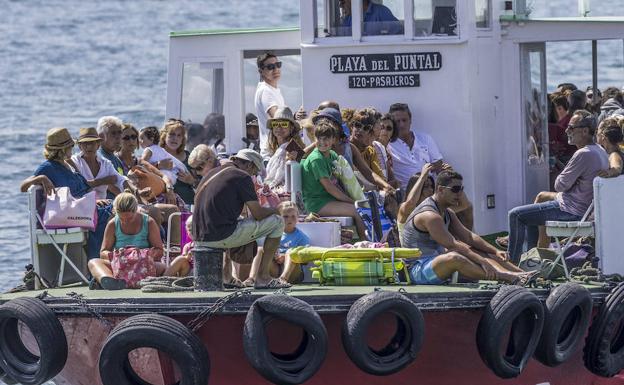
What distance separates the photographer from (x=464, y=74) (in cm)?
1462

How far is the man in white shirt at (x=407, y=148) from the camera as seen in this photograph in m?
14.6

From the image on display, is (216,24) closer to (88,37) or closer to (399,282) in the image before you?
(88,37)

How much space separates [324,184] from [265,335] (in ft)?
7.29

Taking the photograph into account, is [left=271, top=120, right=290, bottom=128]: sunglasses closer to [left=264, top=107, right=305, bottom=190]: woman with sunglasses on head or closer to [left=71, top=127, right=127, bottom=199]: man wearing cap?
[left=264, top=107, right=305, bottom=190]: woman with sunglasses on head

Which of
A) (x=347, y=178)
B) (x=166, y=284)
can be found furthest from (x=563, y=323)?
(x=166, y=284)

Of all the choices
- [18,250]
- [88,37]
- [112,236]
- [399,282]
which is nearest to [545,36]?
[399,282]

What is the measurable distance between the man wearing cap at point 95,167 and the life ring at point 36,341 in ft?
6.45

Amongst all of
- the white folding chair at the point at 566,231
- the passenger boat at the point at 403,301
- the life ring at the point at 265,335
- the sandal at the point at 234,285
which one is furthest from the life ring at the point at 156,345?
the white folding chair at the point at 566,231

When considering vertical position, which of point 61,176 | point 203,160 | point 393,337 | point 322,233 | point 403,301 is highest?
point 203,160

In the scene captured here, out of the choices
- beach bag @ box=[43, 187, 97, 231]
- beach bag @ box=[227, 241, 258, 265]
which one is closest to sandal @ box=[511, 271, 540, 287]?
beach bag @ box=[227, 241, 258, 265]

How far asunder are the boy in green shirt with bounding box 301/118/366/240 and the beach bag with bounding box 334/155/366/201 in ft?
0.14

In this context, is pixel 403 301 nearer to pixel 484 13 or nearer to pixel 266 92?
pixel 484 13

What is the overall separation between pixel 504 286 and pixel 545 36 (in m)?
3.70

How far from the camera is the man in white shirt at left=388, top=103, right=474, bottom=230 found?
48.1 feet
